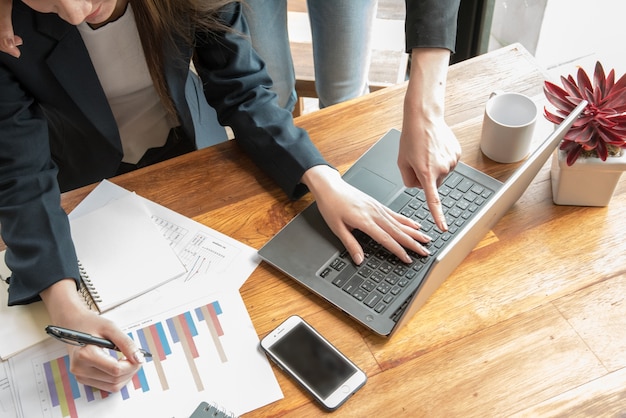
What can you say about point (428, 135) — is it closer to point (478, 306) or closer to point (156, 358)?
point (478, 306)

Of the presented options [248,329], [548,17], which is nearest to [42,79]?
[248,329]

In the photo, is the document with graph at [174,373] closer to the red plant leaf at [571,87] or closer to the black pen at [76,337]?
the black pen at [76,337]

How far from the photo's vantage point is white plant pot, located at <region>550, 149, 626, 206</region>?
3.07 feet

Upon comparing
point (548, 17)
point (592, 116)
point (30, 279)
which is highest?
point (592, 116)

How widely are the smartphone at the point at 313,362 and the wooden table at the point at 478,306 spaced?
0.01m

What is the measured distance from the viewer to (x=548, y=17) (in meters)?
1.94

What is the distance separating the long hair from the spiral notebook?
11.7 inches

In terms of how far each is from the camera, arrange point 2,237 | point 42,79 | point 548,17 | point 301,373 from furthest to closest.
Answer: point 548,17 < point 42,79 < point 2,237 < point 301,373

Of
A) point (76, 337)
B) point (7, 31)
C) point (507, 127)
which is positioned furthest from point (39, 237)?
point (507, 127)

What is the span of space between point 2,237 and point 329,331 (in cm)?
56

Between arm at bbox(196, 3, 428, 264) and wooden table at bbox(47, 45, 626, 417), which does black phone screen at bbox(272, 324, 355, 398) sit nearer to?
wooden table at bbox(47, 45, 626, 417)

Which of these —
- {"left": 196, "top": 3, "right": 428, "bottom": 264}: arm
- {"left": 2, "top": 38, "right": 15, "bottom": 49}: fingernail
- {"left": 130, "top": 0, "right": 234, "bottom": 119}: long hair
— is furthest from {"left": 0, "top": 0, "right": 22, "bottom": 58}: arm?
{"left": 196, "top": 3, "right": 428, "bottom": 264}: arm

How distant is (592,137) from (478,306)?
1.04 ft

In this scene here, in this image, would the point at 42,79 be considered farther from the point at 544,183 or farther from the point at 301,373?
the point at 544,183
